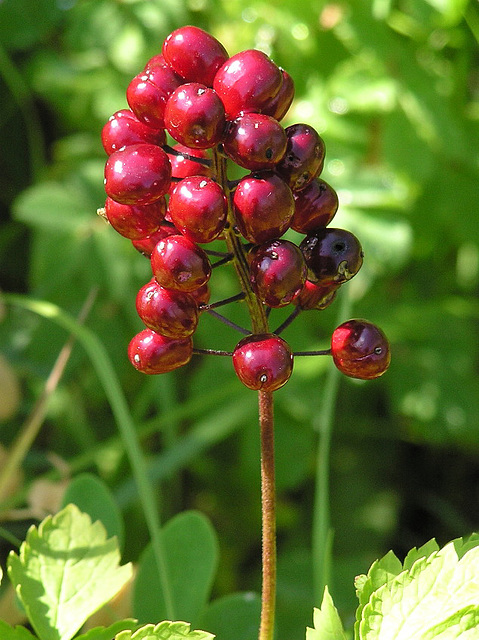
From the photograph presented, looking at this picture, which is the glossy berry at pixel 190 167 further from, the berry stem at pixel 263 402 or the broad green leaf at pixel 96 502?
the broad green leaf at pixel 96 502

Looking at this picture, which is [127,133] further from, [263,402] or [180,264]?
[263,402]

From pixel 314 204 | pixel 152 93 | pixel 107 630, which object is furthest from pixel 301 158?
pixel 107 630

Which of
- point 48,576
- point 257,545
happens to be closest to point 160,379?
point 257,545

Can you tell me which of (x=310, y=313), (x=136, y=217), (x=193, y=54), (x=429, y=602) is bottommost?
(x=429, y=602)

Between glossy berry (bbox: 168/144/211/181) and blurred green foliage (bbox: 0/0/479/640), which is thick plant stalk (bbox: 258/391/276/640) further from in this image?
blurred green foliage (bbox: 0/0/479/640)

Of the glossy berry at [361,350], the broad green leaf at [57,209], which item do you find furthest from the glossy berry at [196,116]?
the broad green leaf at [57,209]
